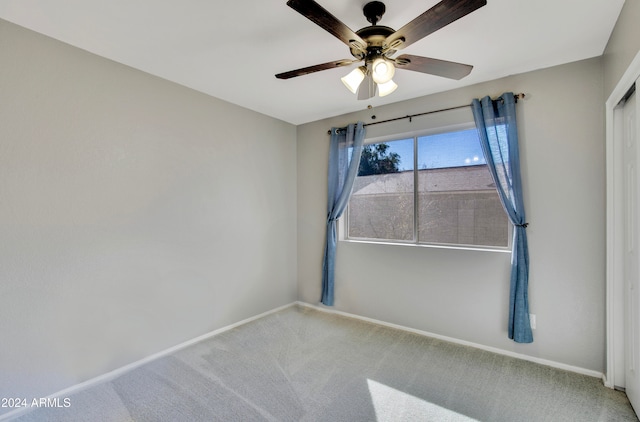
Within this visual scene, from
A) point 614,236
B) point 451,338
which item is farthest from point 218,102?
point 614,236

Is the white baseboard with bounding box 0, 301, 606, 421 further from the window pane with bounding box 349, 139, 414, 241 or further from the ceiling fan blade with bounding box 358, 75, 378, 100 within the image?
the ceiling fan blade with bounding box 358, 75, 378, 100

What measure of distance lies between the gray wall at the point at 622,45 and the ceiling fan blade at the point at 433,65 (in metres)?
0.79

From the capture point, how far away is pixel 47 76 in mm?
1991

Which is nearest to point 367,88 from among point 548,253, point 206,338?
point 548,253

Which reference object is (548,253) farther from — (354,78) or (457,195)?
(354,78)

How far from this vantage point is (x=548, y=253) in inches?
94.0

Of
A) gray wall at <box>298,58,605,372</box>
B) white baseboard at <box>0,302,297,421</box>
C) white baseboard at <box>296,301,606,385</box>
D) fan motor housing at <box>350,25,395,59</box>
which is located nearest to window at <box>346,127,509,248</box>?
gray wall at <box>298,58,605,372</box>

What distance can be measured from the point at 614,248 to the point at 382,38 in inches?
84.0

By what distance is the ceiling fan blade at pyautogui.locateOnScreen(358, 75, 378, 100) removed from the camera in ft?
6.51

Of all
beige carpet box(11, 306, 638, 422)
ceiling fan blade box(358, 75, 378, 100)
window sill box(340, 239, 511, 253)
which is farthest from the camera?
window sill box(340, 239, 511, 253)

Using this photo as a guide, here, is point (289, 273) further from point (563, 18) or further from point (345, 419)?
point (563, 18)

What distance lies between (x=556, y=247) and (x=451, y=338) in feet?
4.03

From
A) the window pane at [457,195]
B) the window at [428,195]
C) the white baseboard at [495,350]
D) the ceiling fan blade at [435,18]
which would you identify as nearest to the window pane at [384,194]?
the window at [428,195]

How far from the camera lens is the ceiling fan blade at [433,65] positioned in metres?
1.71
